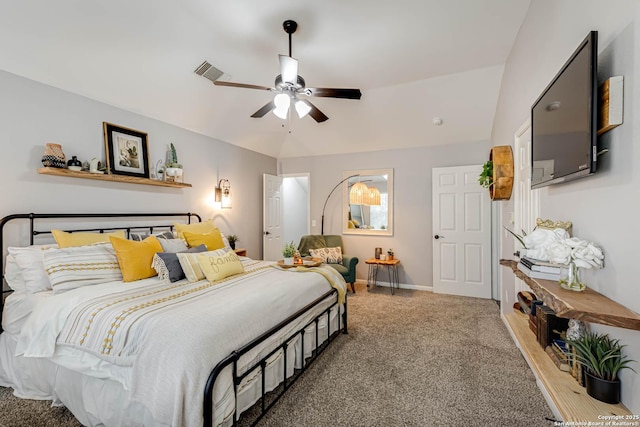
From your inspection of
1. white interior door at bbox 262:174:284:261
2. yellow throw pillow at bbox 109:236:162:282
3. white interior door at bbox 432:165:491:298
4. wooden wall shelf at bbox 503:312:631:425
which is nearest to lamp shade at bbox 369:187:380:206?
white interior door at bbox 432:165:491:298

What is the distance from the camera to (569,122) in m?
1.47

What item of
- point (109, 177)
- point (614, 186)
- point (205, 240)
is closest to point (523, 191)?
point (614, 186)

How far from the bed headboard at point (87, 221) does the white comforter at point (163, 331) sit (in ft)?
2.92

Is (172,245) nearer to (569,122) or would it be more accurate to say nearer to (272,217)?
(272,217)

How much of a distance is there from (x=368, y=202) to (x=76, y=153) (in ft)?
14.1

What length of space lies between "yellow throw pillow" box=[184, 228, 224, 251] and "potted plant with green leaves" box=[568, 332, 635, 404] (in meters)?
3.18

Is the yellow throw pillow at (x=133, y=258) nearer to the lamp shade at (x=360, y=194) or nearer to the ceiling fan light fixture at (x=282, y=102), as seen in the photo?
the ceiling fan light fixture at (x=282, y=102)

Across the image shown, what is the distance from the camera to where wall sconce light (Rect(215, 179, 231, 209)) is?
4682 mm

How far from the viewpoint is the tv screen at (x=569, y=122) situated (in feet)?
4.09

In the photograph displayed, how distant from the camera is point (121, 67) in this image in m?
2.94

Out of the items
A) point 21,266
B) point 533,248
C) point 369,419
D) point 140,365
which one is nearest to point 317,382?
point 369,419

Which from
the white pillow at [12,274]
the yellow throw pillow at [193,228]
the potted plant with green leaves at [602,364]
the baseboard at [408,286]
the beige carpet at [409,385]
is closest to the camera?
the potted plant with green leaves at [602,364]

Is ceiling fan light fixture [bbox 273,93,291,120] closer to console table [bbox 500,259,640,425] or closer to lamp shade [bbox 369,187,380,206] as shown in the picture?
console table [bbox 500,259,640,425]

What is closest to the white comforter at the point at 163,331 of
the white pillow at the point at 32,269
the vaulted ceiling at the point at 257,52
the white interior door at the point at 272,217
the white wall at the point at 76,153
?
the white pillow at the point at 32,269
